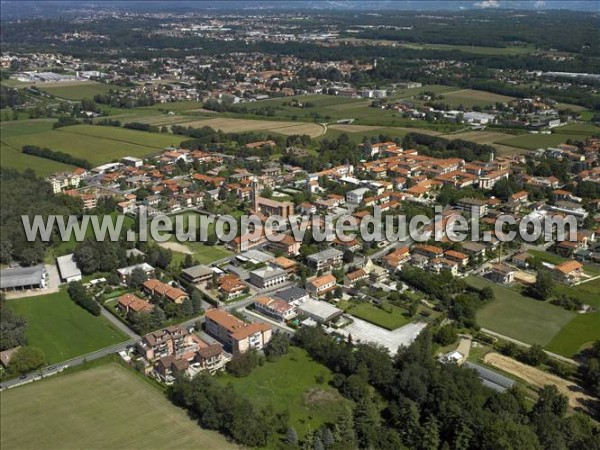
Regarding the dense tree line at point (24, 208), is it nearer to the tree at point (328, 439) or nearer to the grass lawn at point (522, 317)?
the tree at point (328, 439)

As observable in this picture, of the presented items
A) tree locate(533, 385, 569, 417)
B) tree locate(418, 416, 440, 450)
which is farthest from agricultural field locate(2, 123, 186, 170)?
tree locate(533, 385, 569, 417)

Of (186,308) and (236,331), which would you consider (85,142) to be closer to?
(186,308)

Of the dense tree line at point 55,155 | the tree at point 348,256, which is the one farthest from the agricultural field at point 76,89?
the tree at point 348,256

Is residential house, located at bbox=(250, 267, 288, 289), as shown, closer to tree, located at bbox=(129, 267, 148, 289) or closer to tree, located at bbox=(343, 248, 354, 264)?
tree, located at bbox=(343, 248, 354, 264)

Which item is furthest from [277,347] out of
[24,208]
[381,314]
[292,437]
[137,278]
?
[24,208]

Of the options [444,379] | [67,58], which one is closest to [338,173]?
[444,379]

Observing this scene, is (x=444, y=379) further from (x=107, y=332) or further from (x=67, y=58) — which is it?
(x=67, y=58)
